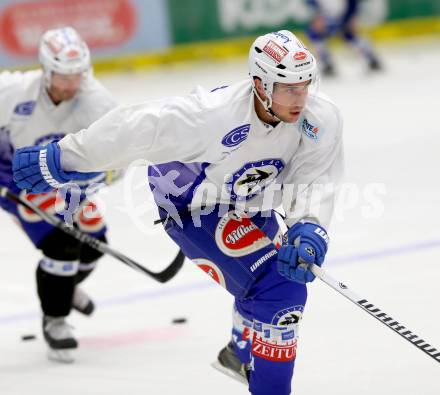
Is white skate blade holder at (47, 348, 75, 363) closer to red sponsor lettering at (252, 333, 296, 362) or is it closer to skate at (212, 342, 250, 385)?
skate at (212, 342, 250, 385)

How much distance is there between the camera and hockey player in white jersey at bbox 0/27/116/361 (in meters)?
4.39

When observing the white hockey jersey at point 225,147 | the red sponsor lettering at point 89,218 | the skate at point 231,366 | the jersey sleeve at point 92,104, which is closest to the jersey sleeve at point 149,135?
the white hockey jersey at point 225,147

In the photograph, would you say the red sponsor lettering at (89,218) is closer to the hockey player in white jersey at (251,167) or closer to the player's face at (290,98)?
the hockey player in white jersey at (251,167)

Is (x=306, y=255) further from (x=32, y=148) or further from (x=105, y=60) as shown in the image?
(x=105, y=60)

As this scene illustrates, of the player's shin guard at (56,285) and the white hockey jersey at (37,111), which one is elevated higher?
the white hockey jersey at (37,111)

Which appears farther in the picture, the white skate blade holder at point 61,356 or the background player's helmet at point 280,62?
the white skate blade holder at point 61,356

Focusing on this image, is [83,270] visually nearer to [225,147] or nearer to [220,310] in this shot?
[220,310]

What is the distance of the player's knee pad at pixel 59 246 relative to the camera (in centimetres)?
441

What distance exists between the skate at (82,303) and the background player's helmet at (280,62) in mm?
1763

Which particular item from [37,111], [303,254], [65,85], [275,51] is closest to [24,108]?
[37,111]

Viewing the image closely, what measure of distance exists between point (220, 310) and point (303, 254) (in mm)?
1611

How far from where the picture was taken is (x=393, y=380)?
3863mm

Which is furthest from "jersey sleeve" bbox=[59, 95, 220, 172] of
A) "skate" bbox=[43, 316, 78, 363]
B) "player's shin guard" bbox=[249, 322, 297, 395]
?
"skate" bbox=[43, 316, 78, 363]

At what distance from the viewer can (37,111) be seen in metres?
4.43
